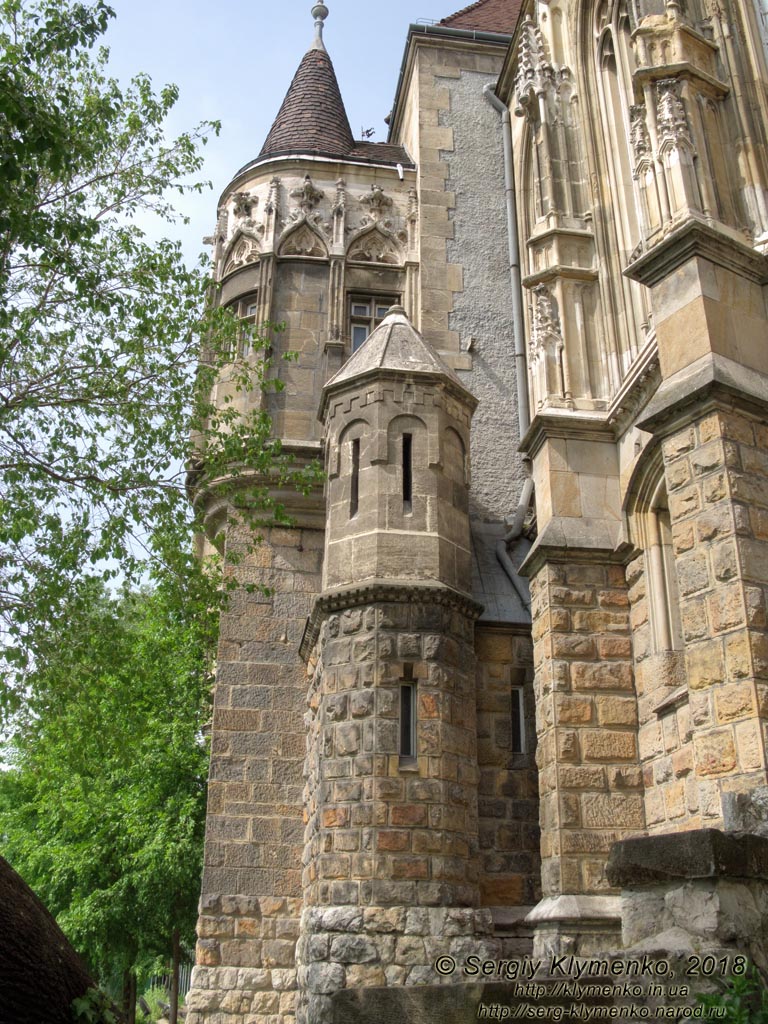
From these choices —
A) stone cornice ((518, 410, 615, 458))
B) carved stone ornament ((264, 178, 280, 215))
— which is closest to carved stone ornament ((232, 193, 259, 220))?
carved stone ornament ((264, 178, 280, 215))

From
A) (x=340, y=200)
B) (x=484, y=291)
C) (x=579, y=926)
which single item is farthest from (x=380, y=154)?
(x=579, y=926)

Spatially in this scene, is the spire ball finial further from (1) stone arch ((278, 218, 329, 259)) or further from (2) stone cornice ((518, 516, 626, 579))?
(2) stone cornice ((518, 516, 626, 579))

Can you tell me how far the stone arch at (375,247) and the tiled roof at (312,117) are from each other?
169cm

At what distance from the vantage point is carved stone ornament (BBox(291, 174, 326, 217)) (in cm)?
1680

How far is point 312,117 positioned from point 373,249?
12.0ft

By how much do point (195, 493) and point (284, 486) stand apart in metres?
1.64

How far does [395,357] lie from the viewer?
40.5 feet

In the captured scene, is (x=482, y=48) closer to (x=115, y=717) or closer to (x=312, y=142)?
(x=312, y=142)

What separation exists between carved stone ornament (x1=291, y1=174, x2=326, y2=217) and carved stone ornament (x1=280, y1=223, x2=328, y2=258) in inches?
9.6

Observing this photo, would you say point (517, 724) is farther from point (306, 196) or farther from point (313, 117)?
point (313, 117)

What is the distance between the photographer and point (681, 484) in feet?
26.3

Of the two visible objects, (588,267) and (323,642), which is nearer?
(323,642)

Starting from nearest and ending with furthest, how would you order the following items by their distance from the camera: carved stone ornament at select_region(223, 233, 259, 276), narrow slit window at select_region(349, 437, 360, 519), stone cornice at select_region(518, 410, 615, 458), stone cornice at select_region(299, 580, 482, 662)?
stone cornice at select_region(299, 580, 482, 662) < stone cornice at select_region(518, 410, 615, 458) < narrow slit window at select_region(349, 437, 360, 519) < carved stone ornament at select_region(223, 233, 259, 276)

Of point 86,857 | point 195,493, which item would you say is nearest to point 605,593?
point 195,493
